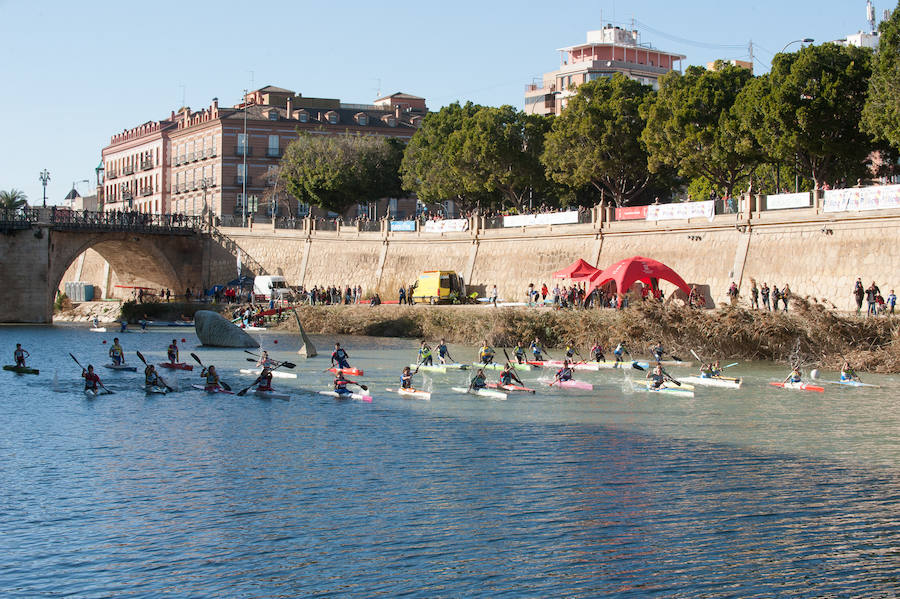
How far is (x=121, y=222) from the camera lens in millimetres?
81688

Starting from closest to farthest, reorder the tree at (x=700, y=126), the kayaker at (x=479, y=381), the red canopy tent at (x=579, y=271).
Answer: the kayaker at (x=479, y=381) → the tree at (x=700, y=126) → the red canopy tent at (x=579, y=271)

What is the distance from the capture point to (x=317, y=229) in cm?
8619

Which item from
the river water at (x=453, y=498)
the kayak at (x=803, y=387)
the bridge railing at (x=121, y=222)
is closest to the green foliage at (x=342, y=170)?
the bridge railing at (x=121, y=222)

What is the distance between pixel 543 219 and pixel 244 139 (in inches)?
1796

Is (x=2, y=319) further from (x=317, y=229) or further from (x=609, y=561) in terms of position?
(x=609, y=561)

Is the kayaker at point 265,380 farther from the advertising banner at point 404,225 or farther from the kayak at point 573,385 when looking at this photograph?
the advertising banner at point 404,225

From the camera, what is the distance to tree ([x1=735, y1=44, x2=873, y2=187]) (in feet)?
166

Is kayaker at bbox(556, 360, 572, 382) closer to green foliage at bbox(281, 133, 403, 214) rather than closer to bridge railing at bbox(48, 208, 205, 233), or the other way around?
bridge railing at bbox(48, 208, 205, 233)

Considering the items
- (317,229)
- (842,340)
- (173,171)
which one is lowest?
(842,340)

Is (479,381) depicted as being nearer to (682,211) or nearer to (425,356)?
(425,356)

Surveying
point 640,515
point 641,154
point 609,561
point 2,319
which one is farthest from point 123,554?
point 2,319

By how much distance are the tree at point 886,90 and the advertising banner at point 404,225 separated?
37.7m

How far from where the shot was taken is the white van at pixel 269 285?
80.3 m

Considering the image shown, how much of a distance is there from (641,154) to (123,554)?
53165 millimetres
